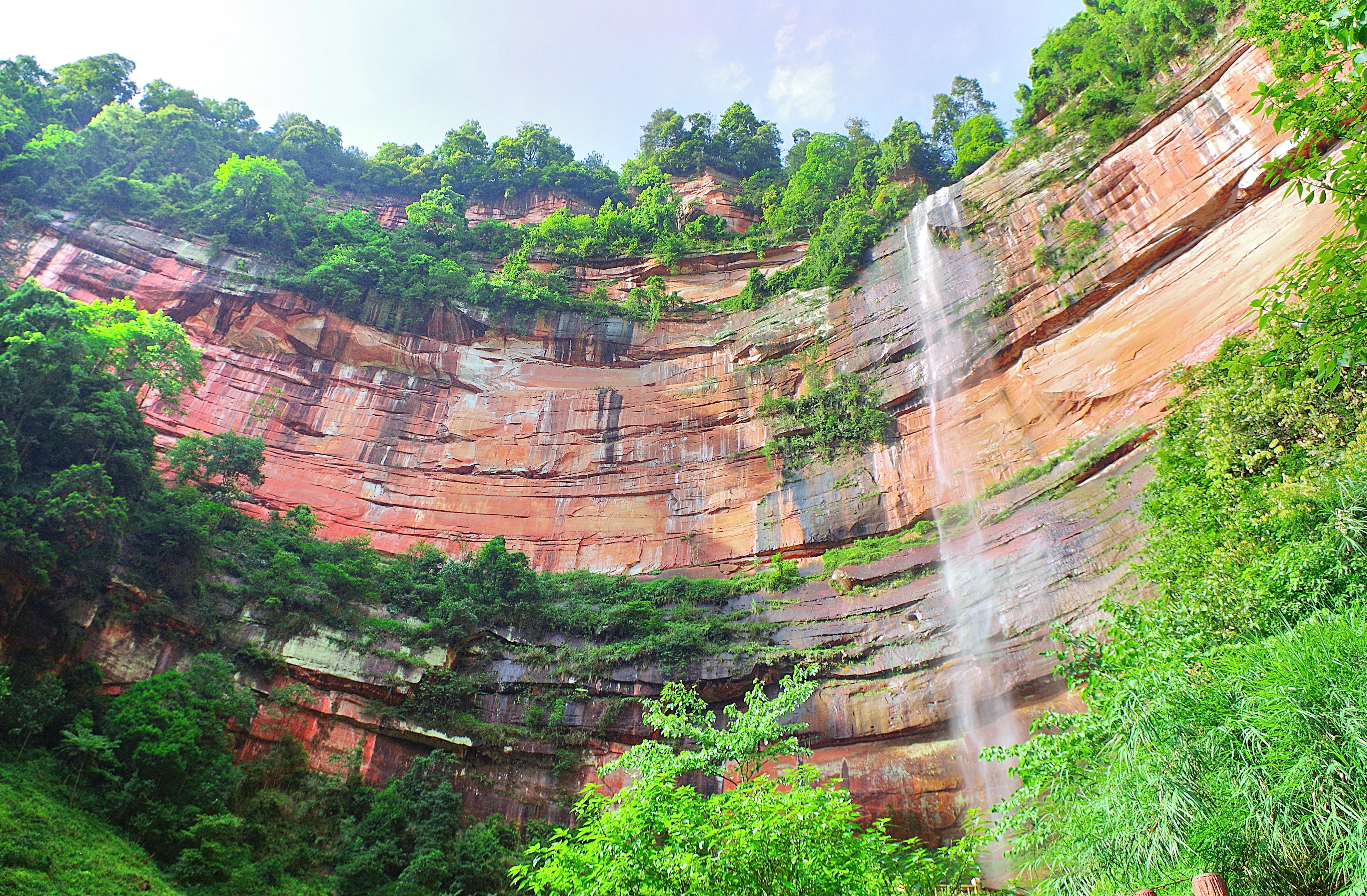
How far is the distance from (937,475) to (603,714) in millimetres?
9446

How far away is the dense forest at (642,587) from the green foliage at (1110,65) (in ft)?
0.33

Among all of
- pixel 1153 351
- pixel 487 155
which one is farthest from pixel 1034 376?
pixel 487 155

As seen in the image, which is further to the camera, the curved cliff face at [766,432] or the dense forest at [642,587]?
the curved cliff face at [766,432]

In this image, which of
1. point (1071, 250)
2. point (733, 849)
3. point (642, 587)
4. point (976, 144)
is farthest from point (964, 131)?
point (733, 849)

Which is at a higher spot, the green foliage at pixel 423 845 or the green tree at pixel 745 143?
the green tree at pixel 745 143

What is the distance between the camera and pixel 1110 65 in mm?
18891

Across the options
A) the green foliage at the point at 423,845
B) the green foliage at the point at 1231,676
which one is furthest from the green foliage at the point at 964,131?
the green foliage at the point at 423,845

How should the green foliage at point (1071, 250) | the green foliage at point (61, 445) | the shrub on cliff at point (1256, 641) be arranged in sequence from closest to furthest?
the shrub on cliff at point (1256, 641)
the green foliage at point (61, 445)
the green foliage at point (1071, 250)

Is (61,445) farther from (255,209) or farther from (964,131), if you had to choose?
(964,131)

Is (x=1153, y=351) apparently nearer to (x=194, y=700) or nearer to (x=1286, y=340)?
(x=1286, y=340)

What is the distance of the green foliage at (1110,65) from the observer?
17.7 m

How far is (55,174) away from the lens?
70.7 feet

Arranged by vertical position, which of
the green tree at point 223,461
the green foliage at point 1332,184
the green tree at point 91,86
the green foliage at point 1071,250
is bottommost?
the green foliage at point 1332,184

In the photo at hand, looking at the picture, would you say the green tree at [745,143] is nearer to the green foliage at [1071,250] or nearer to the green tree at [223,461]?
the green foliage at [1071,250]
